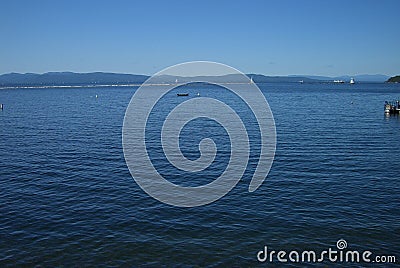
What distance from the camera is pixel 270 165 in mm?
39594

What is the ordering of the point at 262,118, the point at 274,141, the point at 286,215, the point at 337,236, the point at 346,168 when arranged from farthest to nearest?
the point at 262,118
the point at 274,141
the point at 346,168
the point at 286,215
the point at 337,236

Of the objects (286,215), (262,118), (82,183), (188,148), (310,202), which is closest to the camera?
(286,215)

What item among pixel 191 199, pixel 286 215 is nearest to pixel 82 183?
pixel 191 199

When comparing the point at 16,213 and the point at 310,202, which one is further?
the point at 310,202

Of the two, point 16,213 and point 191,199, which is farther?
point 191,199

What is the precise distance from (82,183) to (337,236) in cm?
2114

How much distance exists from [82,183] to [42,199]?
4.36 m

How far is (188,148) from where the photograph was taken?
48000 mm

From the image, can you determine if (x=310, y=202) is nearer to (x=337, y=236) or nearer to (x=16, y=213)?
(x=337, y=236)

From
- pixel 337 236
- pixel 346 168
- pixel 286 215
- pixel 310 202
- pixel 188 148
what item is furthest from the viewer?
pixel 188 148

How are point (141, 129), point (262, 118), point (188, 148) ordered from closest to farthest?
point (188, 148) → point (141, 129) → point (262, 118)

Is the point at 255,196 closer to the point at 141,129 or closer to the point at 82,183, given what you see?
the point at 82,183

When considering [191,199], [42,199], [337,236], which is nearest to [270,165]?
[191,199]

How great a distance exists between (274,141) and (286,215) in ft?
89.5
